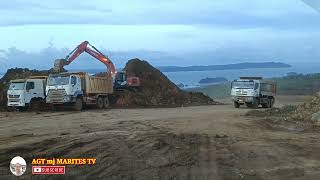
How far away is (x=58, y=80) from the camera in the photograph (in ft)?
132

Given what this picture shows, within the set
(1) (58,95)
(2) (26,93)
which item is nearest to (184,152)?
(1) (58,95)

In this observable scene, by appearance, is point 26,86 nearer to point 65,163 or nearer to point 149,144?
point 149,144

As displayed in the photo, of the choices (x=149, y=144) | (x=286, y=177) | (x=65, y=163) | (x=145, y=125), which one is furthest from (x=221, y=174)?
(x=145, y=125)

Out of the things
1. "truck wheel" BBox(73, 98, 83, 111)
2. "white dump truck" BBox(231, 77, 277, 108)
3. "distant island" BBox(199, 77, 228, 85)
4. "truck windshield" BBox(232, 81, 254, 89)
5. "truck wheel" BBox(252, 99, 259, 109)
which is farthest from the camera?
"distant island" BBox(199, 77, 228, 85)

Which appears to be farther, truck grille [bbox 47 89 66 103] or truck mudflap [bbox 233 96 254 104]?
truck mudflap [bbox 233 96 254 104]

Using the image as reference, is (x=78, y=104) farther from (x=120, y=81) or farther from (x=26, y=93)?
(x=120, y=81)

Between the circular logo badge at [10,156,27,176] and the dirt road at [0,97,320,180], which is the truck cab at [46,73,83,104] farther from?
the circular logo badge at [10,156,27,176]

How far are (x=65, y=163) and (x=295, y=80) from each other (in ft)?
266

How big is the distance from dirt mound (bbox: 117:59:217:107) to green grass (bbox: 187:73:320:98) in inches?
1062

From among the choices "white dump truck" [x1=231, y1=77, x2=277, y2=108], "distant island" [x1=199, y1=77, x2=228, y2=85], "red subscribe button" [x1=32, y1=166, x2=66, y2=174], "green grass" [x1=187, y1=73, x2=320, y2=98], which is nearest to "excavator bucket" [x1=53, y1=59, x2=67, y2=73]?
"white dump truck" [x1=231, y1=77, x2=277, y2=108]

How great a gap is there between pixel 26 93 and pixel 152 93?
14.0 m

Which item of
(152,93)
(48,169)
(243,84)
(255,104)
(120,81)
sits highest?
(120,81)

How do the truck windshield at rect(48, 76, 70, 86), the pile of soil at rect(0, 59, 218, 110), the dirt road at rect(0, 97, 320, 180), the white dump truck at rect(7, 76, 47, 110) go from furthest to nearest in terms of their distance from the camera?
1. the pile of soil at rect(0, 59, 218, 110)
2. the white dump truck at rect(7, 76, 47, 110)
3. the truck windshield at rect(48, 76, 70, 86)
4. the dirt road at rect(0, 97, 320, 180)

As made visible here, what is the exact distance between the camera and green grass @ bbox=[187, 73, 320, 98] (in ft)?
274
